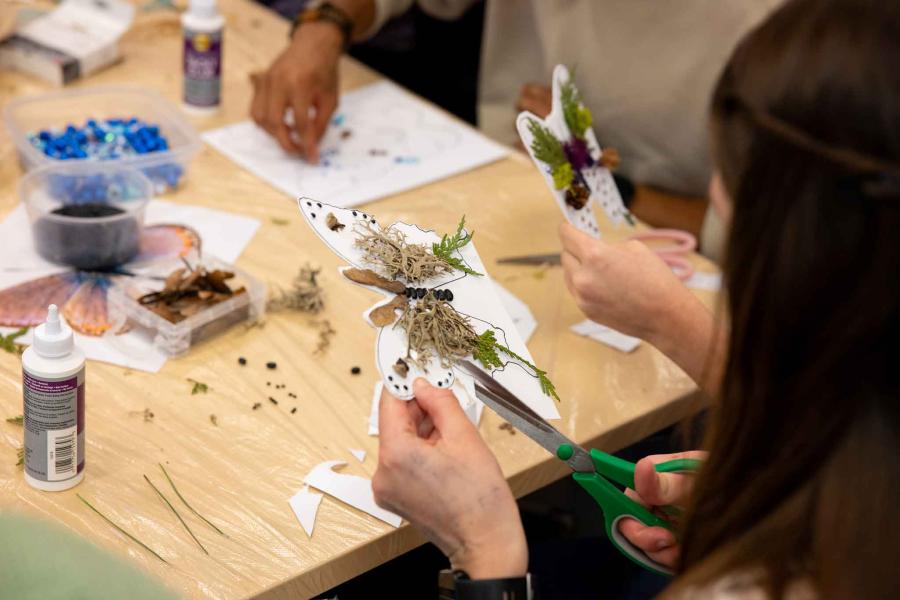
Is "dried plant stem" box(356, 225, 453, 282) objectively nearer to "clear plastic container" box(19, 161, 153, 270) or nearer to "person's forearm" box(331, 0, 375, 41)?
"clear plastic container" box(19, 161, 153, 270)

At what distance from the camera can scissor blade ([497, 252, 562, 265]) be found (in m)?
1.47

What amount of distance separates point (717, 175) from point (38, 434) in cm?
66

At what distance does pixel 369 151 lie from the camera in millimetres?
1686

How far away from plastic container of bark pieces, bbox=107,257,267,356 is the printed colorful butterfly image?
0.06 ft

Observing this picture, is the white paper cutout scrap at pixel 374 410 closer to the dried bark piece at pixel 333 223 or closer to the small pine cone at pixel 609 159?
the dried bark piece at pixel 333 223

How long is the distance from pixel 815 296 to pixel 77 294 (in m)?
0.92

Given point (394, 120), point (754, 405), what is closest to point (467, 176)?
point (394, 120)

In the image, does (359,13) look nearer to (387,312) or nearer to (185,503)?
(387,312)

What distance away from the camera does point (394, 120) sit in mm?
1796

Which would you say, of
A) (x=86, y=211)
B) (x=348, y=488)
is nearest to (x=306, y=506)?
(x=348, y=488)

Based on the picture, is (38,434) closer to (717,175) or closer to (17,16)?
(717,175)

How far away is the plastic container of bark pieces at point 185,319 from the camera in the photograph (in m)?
1.18

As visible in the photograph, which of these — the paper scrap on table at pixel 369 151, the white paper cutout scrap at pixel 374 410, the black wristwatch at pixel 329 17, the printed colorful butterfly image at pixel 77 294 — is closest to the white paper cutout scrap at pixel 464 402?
the white paper cutout scrap at pixel 374 410

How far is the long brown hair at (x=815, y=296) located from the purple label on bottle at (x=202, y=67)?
3.65 feet
